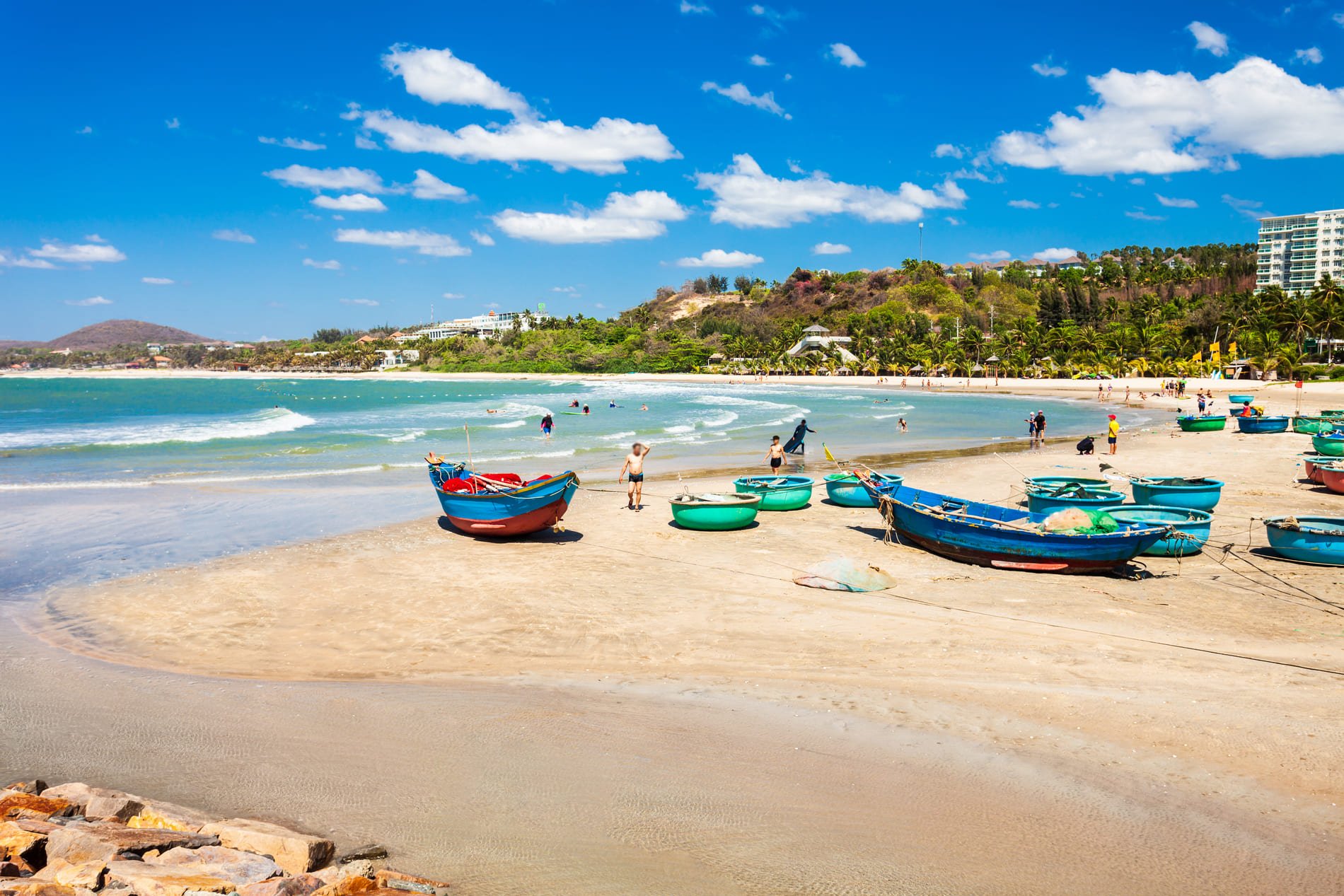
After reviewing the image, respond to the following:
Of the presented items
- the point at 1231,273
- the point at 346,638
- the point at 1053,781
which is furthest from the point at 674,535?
the point at 1231,273

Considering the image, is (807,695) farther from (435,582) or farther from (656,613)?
(435,582)

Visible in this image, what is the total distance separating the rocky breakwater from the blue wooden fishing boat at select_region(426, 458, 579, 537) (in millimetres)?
9286

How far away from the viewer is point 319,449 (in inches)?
1310

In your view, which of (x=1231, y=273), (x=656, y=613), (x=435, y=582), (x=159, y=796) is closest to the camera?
(x=159, y=796)

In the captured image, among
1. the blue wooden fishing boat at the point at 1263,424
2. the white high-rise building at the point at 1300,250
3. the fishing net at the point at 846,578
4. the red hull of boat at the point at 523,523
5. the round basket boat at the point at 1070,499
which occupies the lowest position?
the fishing net at the point at 846,578

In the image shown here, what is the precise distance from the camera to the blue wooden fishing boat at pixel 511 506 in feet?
48.8

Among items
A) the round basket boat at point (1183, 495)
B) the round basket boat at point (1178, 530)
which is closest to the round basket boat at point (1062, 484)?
the round basket boat at point (1183, 495)

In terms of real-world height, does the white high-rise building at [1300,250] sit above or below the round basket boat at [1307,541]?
above

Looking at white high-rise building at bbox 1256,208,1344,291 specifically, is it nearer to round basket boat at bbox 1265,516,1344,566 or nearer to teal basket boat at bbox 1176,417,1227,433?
teal basket boat at bbox 1176,417,1227,433

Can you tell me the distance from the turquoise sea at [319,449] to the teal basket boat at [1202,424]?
5317 mm

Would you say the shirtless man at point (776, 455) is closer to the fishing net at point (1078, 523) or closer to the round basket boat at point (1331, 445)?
the fishing net at point (1078, 523)

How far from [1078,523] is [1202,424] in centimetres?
2514

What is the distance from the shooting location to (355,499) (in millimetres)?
20672

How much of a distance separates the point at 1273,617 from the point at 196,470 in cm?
2788
